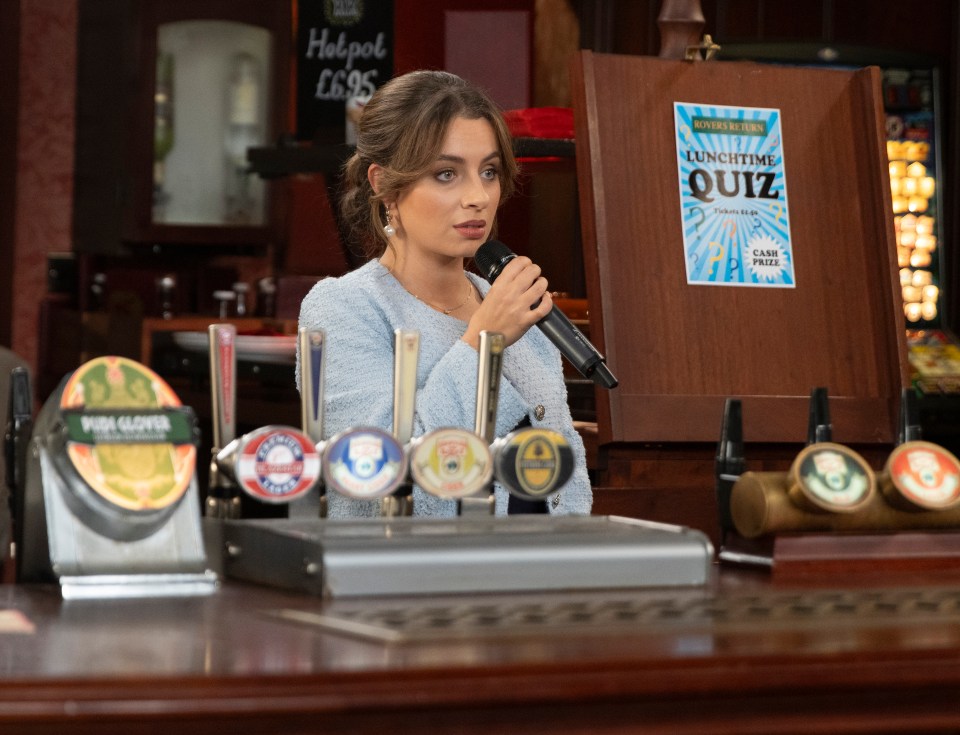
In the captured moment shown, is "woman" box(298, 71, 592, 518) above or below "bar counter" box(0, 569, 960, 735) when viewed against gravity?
above

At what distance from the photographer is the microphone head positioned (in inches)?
85.8

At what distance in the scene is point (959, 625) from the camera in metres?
1.39

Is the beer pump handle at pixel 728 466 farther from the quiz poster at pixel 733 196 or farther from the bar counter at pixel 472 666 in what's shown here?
the quiz poster at pixel 733 196

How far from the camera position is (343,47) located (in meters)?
5.22

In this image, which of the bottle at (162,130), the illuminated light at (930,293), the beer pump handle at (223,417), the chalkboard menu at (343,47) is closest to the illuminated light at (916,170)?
the illuminated light at (930,293)

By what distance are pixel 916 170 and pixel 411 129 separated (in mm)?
2762

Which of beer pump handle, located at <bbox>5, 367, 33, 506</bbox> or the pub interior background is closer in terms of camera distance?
beer pump handle, located at <bbox>5, 367, 33, 506</bbox>

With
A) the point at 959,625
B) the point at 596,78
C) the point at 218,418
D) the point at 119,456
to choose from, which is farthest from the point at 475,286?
the point at 959,625

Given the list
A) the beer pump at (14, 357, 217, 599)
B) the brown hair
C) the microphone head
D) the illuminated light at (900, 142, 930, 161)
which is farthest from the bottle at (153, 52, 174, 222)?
the beer pump at (14, 357, 217, 599)

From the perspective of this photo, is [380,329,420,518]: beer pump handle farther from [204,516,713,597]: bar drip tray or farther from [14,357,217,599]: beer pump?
[14,357,217,599]: beer pump

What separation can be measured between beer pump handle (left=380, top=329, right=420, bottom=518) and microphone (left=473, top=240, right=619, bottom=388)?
1.02ft

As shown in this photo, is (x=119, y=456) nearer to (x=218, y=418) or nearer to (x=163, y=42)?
(x=218, y=418)

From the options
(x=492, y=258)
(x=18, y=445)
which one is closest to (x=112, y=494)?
(x=18, y=445)

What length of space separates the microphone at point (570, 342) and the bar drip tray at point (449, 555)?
354 millimetres
